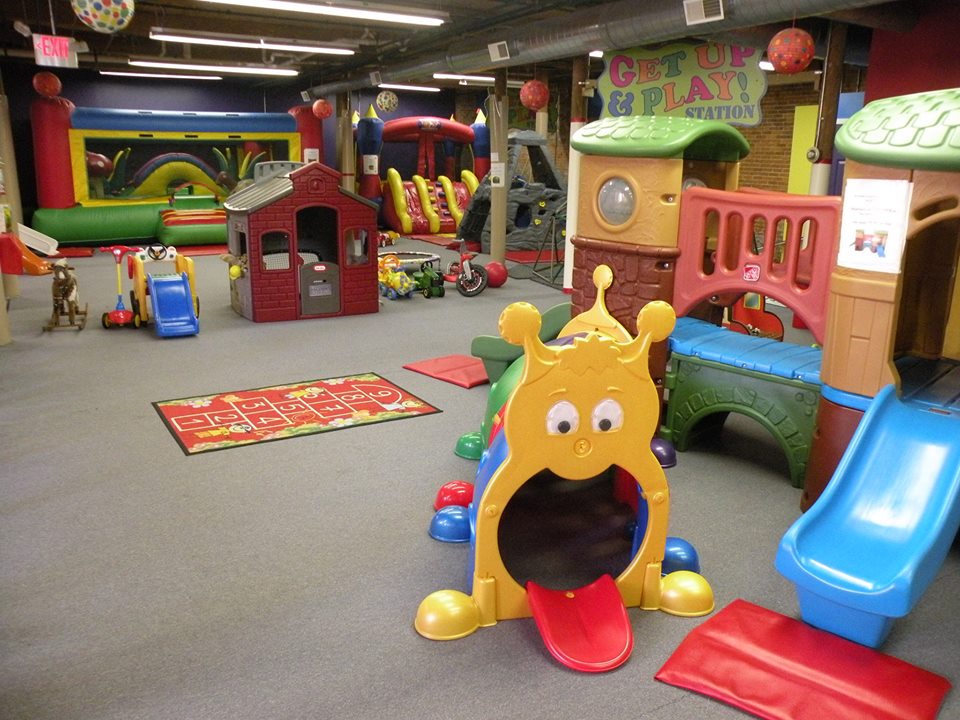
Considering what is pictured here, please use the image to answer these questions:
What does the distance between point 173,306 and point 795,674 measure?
21.0 ft

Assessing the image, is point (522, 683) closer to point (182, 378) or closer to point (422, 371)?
point (422, 371)

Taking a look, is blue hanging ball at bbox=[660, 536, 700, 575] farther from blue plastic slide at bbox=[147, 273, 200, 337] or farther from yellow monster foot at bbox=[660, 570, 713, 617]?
blue plastic slide at bbox=[147, 273, 200, 337]

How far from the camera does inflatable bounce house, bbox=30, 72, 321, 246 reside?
13445 mm

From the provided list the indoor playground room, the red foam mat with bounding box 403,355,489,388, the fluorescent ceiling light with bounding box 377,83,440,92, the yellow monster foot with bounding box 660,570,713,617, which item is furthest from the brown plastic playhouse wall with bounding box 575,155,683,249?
the fluorescent ceiling light with bounding box 377,83,440,92

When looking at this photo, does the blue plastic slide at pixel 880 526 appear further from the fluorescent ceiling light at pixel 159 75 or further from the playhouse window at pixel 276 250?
the fluorescent ceiling light at pixel 159 75

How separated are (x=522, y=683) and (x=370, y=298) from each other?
6.39 metres

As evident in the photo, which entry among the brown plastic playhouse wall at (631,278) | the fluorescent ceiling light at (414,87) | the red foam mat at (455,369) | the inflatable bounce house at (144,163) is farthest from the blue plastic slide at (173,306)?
the fluorescent ceiling light at (414,87)

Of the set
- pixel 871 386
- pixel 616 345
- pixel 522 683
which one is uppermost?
pixel 616 345

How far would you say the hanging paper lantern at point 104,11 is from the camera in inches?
220

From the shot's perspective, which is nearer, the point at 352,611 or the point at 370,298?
the point at 352,611

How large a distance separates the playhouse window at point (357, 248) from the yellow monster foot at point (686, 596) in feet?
19.9

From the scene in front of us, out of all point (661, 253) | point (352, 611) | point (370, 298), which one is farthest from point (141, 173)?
point (352, 611)

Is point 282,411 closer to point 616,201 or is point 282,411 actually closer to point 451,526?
point 451,526

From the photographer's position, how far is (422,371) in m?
6.35
